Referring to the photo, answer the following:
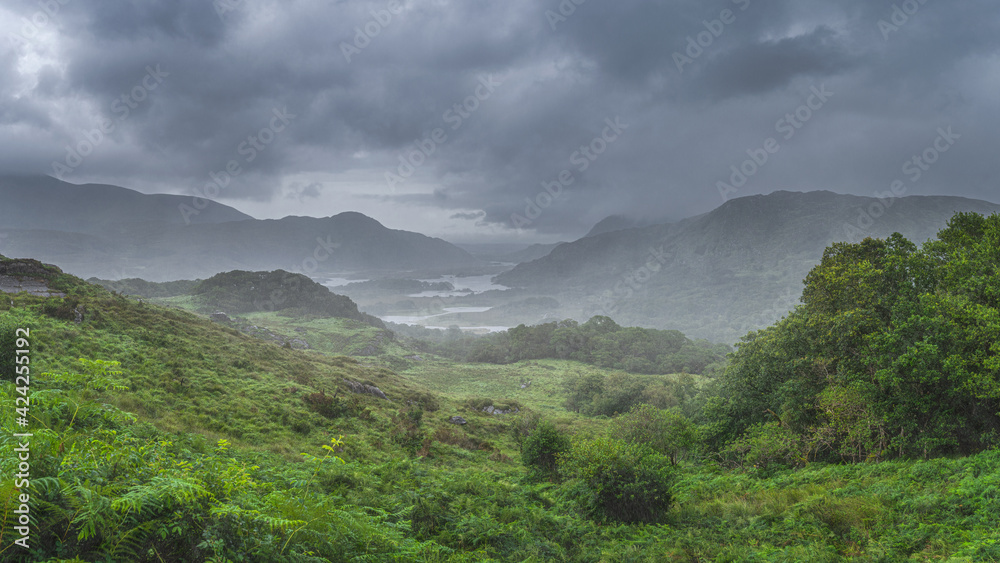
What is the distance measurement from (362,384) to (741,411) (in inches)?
1173

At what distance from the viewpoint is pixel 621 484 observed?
13664 mm

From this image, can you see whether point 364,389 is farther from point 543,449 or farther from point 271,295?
point 271,295

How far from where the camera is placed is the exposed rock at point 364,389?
3488cm

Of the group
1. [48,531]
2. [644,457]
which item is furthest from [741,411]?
[48,531]

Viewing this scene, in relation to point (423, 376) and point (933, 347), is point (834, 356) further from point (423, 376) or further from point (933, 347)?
point (423, 376)

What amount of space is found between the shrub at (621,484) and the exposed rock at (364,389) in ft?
79.4

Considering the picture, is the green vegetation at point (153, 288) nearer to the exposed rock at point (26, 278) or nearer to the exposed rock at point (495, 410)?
the exposed rock at point (26, 278)

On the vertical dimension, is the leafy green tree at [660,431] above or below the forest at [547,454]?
below

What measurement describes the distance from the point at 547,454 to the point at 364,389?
2067 centimetres

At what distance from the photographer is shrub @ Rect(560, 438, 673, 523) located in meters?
13.5

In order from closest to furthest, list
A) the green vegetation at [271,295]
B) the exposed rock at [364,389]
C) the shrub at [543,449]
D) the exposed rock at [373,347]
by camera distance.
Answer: the shrub at [543,449] < the exposed rock at [364,389] < the exposed rock at [373,347] < the green vegetation at [271,295]

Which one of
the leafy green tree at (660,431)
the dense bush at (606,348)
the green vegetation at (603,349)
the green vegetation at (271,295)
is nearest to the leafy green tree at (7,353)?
the leafy green tree at (660,431)

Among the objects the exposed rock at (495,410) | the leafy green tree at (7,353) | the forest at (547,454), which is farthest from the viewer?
the exposed rock at (495,410)

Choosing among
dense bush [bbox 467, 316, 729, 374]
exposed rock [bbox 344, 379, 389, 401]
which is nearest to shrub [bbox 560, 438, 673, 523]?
exposed rock [bbox 344, 379, 389, 401]
